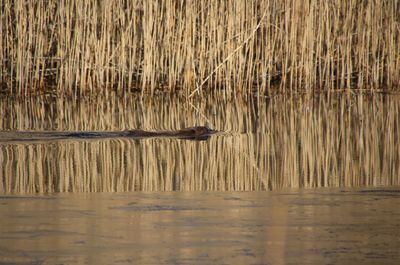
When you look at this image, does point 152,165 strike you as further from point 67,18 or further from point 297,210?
point 67,18

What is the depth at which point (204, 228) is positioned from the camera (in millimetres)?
4891

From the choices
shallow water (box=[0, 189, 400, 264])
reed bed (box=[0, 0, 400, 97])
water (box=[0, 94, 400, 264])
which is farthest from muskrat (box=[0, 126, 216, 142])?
reed bed (box=[0, 0, 400, 97])

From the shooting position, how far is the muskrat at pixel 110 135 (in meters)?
8.42

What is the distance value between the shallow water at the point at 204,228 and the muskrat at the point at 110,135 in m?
2.56

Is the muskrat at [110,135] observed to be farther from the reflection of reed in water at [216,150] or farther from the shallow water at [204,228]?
the shallow water at [204,228]

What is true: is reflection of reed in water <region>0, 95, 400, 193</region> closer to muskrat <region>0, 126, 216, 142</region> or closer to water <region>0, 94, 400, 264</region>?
water <region>0, 94, 400, 264</region>

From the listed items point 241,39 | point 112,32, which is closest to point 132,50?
point 112,32

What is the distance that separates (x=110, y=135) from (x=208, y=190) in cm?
268

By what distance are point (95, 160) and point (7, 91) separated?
5.31 meters

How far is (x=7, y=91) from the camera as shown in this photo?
12.2 metres

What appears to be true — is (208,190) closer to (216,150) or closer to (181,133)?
(216,150)

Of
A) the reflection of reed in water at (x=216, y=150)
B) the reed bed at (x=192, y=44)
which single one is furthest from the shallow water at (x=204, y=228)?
the reed bed at (x=192, y=44)

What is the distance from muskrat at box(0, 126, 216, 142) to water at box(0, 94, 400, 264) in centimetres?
12

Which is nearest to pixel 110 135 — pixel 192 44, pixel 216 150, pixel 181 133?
pixel 181 133
